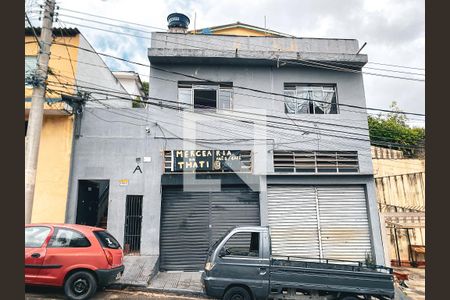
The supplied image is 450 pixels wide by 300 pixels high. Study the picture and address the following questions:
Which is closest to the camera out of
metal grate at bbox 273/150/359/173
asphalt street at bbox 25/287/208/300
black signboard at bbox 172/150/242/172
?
asphalt street at bbox 25/287/208/300

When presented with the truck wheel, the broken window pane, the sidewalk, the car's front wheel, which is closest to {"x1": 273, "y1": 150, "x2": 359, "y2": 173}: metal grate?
the broken window pane

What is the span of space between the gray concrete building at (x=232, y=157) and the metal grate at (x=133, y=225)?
34 mm

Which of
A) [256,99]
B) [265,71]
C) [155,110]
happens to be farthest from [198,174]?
[265,71]

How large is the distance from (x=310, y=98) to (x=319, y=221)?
191 inches

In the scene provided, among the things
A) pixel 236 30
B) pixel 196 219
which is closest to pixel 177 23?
pixel 236 30

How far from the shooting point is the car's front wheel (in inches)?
275

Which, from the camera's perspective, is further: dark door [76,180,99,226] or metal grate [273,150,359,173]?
metal grate [273,150,359,173]

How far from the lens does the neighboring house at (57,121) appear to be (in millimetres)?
10641

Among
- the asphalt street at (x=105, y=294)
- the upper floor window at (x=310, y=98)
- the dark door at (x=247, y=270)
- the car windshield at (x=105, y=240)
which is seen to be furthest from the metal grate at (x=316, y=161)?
the car windshield at (x=105, y=240)

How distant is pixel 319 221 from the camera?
37.5ft

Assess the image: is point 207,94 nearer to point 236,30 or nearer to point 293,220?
point 236,30

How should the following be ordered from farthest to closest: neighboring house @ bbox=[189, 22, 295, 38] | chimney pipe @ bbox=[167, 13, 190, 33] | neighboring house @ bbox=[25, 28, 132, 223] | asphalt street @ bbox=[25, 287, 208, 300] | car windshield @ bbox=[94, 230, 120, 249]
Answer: neighboring house @ bbox=[189, 22, 295, 38] → chimney pipe @ bbox=[167, 13, 190, 33] → neighboring house @ bbox=[25, 28, 132, 223] → car windshield @ bbox=[94, 230, 120, 249] → asphalt street @ bbox=[25, 287, 208, 300]

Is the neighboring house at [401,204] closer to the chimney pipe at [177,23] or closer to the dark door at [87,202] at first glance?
the chimney pipe at [177,23]

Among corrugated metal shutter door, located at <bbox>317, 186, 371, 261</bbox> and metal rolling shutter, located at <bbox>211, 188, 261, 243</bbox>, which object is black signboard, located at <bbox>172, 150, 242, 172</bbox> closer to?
metal rolling shutter, located at <bbox>211, 188, 261, 243</bbox>
